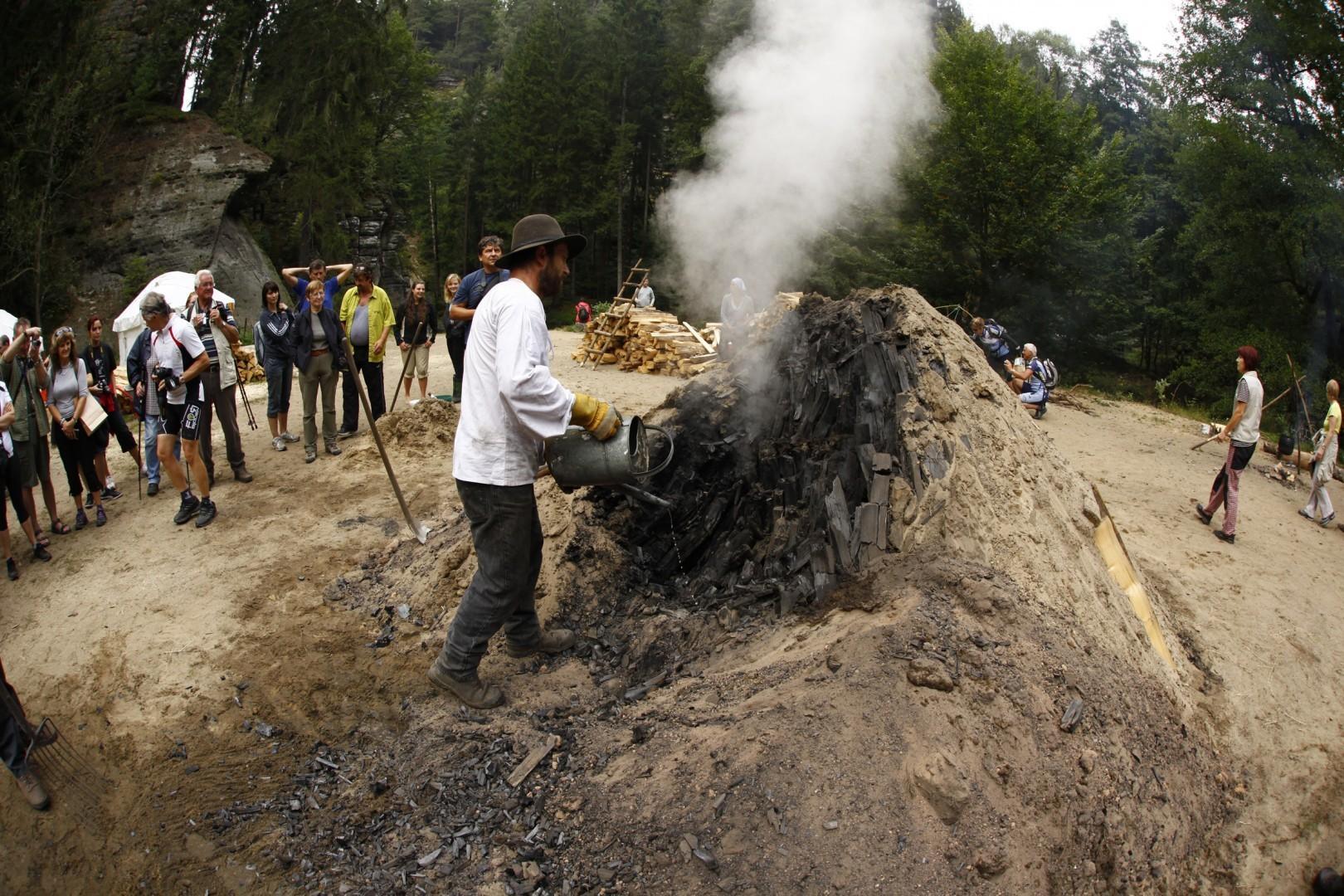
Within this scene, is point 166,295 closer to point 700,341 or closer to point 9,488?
point 9,488

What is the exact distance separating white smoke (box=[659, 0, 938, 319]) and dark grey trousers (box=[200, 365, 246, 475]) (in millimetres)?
6600

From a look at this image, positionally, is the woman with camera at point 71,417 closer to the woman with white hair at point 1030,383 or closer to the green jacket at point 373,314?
the green jacket at point 373,314

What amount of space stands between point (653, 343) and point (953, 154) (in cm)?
894

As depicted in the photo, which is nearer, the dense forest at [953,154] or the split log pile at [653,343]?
the split log pile at [653,343]

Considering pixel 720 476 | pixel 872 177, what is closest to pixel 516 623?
pixel 720 476

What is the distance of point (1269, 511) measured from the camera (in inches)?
312

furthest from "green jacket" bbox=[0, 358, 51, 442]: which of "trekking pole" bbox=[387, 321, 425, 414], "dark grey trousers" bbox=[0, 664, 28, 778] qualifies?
"dark grey trousers" bbox=[0, 664, 28, 778]

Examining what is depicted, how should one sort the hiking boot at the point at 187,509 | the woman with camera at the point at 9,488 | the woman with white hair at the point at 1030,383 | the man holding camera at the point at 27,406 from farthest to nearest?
the woman with white hair at the point at 1030,383
the hiking boot at the point at 187,509
the man holding camera at the point at 27,406
the woman with camera at the point at 9,488

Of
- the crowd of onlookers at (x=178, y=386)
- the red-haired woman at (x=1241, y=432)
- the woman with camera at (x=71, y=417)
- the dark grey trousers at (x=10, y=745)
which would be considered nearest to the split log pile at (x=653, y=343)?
the crowd of onlookers at (x=178, y=386)

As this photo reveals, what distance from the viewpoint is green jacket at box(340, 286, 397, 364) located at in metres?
8.14

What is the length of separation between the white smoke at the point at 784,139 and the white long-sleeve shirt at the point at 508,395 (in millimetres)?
7692

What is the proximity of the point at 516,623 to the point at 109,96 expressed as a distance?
20586 millimetres

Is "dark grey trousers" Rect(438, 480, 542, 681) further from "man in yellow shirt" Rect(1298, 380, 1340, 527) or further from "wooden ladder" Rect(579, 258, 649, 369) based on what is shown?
"wooden ladder" Rect(579, 258, 649, 369)

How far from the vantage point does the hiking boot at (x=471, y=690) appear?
3.57 meters
